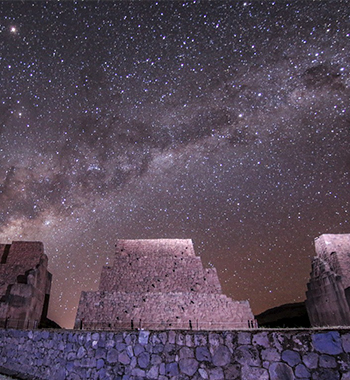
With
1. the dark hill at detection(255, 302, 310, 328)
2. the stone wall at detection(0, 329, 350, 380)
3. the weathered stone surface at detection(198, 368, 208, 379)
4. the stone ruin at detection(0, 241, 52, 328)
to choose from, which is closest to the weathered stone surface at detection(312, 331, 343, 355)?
the stone wall at detection(0, 329, 350, 380)

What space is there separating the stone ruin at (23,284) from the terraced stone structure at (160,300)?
2943 mm

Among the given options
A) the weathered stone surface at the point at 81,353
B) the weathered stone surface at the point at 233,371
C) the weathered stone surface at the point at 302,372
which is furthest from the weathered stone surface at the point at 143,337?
the weathered stone surface at the point at 302,372

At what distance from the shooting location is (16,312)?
1462 centimetres

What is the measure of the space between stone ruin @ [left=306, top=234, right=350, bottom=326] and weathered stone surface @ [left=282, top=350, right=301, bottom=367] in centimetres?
1616

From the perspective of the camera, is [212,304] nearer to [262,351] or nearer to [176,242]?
[176,242]

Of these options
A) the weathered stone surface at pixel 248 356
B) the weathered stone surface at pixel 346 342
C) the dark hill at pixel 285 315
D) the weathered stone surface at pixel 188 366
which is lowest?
the weathered stone surface at pixel 188 366

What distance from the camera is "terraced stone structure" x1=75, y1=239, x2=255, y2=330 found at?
1770 centimetres

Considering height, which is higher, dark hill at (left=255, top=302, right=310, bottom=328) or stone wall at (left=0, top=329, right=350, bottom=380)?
dark hill at (left=255, top=302, right=310, bottom=328)

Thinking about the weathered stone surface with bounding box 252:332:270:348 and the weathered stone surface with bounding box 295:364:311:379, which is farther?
the weathered stone surface with bounding box 252:332:270:348

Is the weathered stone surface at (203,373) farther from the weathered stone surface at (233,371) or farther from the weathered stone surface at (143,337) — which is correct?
the weathered stone surface at (143,337)

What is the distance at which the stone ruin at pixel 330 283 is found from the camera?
16641 millimetres

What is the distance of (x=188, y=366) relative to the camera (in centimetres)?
438

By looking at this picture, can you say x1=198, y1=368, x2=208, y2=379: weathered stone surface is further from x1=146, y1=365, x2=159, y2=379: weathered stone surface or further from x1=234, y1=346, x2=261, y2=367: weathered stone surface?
x1=146, y1=365, x2=159, y2=379: weathered stone surface

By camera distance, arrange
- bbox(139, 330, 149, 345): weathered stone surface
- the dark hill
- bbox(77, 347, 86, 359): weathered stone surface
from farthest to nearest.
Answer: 1. the dark hill
2. bbox(77, 347, 86, 359): weathered stone surface
3. bbox(139, 330, 149, 345): weathered stone surface
